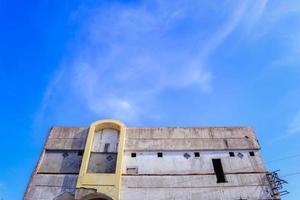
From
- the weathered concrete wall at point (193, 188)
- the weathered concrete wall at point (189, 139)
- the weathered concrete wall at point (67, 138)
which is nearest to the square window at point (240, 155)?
the weathered concrete wall at point (189, 139)

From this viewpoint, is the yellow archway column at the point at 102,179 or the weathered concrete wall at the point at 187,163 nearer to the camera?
the yellow archway column at the point at 102,179

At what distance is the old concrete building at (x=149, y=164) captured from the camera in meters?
18.9

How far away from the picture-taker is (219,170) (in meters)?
20.6

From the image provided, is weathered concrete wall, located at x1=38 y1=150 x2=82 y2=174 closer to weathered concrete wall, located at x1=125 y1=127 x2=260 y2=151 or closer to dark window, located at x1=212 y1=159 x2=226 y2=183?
weathered concrete wall, located at x1=125 y1=127 x2=260 y2=151

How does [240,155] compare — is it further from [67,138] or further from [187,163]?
[67,138]

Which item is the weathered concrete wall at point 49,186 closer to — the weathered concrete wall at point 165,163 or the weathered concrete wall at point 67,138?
the weathered concrete wall at point 165,163

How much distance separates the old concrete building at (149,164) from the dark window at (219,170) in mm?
70

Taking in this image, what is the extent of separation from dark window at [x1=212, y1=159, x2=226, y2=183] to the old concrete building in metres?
0.07

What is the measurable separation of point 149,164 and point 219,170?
205 inches

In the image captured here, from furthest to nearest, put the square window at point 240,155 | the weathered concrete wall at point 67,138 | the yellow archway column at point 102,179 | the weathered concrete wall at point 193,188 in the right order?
the weathered concrete wall at point 67,138 → the square window at point 240,155 → the weathered concrete wall at point 193,188 → the yellow archway column at point 102,179

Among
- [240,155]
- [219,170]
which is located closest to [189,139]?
[219,170]

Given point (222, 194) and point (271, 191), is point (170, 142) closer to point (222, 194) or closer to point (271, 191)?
point (222, 194)

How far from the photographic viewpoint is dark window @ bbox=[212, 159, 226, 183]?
20002 mm

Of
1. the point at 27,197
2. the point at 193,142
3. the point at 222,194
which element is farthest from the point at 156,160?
the point at 27,197
